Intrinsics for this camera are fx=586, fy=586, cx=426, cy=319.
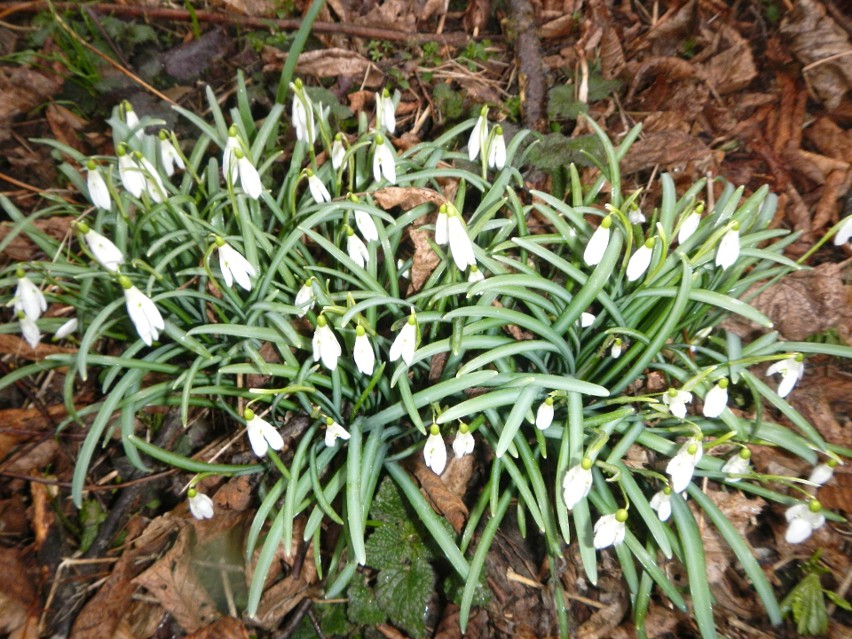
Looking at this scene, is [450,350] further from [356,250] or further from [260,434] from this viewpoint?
[260,434]

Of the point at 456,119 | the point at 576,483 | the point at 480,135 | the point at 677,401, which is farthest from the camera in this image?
the point at 456,119

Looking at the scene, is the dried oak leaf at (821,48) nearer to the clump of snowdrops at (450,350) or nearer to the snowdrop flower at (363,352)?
the clump of snowdrops at (450,350)

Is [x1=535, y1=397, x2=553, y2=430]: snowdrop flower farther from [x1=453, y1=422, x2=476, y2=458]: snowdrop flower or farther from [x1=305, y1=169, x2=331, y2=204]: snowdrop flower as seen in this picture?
[x1=305, y1=169, x2=331, y2=204]: snowdrop flower

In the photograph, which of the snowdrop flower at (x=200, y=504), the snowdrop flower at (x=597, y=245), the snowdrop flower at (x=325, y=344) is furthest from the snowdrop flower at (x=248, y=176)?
the snowdrop flower at (x=597, y=245)

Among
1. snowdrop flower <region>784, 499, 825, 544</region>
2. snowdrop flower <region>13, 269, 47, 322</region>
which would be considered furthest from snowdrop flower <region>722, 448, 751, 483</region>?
snowdrop flower <region>13, 269, 47, 322</region>

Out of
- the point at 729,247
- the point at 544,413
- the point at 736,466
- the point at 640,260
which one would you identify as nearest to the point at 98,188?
the point at 544,413

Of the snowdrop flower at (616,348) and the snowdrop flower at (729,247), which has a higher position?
the snowdrop flower at (729,247)
